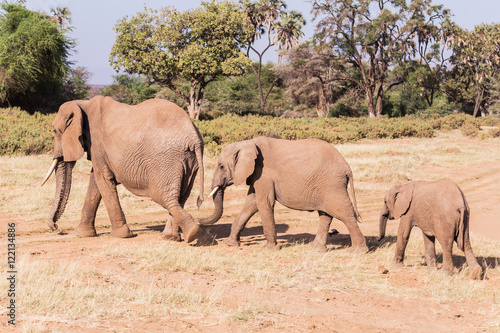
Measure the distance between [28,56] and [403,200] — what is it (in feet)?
94.6

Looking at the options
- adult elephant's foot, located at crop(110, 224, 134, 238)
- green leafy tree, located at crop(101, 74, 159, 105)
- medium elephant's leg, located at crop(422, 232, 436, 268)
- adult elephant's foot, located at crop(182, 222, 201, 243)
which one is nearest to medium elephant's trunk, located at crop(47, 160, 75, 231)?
adult elephant's foot, located at crop(110, 224, 134, 238)

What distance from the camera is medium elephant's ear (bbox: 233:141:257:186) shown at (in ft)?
30.2

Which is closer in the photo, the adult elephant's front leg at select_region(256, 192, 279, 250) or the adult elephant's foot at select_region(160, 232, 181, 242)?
the adult elephant's front leg at select_region(256, 192, 279, 250)

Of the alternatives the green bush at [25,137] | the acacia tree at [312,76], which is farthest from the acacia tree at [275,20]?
the green bush at [25,137]

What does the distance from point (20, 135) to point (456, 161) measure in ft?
57.8

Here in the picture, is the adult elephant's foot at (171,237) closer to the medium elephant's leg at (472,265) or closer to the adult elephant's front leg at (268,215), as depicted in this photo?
the adult elephant's front leg at (268,215)

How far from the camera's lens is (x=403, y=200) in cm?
854

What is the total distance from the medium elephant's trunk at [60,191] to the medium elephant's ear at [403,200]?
19.0 feet

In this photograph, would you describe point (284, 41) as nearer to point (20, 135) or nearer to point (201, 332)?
point (20, 135)

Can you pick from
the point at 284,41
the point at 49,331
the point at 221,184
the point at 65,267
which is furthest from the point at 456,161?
the point at 284,41

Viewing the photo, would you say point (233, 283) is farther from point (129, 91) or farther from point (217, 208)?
point (129, 91)

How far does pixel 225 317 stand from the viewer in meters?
5.86

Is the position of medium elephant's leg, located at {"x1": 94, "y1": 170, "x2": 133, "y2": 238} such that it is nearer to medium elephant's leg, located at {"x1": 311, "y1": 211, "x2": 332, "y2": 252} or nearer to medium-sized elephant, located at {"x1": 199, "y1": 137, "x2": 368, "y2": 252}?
medium-sized elephant, located at {"x1": 199, "y1": 137, "x2": 368, "y2": 252}

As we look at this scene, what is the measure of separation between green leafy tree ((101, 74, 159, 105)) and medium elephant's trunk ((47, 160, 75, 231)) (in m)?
32.2
